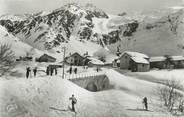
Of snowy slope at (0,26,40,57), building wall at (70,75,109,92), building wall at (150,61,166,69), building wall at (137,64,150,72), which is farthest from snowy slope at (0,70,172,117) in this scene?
snowy slope at (0,26,40,57)

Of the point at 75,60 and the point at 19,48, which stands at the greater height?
the point at 19,48

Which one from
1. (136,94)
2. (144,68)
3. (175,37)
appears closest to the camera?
(136,94)

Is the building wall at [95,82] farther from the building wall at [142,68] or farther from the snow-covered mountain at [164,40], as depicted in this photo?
the snow-covered mountain at [164,40]

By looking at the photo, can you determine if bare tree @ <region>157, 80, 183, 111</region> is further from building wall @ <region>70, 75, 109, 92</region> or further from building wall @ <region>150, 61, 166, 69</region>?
building wall @ <region>150, 61, 166, 69</region>

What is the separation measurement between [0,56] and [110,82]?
3006 centimetres

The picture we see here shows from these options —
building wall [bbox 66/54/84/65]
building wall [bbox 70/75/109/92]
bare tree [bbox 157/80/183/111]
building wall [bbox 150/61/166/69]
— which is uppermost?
building wall [bbox 66/54/84/65]

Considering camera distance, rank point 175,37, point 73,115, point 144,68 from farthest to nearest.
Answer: point 175,37 → point 144,68 → point 73,115

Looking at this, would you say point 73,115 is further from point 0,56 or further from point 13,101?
point 0,56

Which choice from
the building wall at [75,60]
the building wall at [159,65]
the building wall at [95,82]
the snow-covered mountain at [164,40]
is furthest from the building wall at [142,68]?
the snow-covered mountain at [164,40]

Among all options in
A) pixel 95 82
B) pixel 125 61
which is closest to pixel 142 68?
pixel 125 61

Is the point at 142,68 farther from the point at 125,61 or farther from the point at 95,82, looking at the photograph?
the point at 95,82

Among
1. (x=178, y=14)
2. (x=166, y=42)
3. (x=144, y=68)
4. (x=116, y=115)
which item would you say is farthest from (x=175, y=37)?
(x=116, y=115)

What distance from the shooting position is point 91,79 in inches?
2298

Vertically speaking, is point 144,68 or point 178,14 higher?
point 178,14
